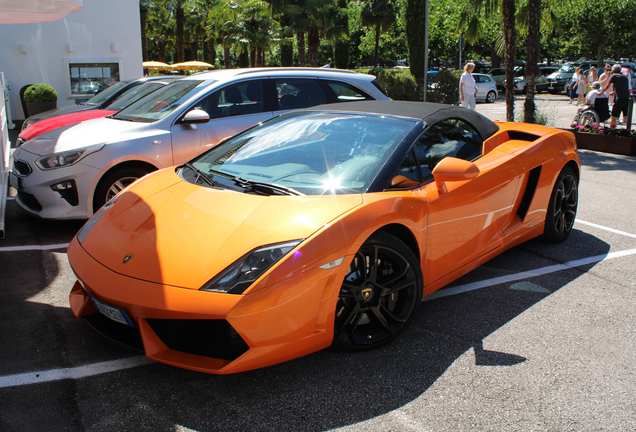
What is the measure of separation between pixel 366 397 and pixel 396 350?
0.49 metres

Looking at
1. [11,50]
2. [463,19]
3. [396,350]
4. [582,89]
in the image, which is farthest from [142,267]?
[582,89]

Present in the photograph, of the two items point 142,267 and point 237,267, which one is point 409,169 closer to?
point 237,267

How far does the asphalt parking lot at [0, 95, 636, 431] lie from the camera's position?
2.30 metres

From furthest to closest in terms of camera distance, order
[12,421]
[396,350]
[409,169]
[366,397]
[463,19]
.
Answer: [463,19] → [409,169] → [396,350] → [366,397] → [12,421]

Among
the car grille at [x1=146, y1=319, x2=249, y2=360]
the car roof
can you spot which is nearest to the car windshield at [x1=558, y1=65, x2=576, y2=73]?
the car roof

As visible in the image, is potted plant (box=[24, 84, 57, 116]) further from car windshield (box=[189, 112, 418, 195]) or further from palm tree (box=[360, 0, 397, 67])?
palm tree (box=[360, 0, 397, 67])

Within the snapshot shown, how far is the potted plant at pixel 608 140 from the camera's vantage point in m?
9.85

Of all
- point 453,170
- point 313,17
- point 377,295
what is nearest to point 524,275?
point 453,170

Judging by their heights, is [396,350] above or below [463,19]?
below

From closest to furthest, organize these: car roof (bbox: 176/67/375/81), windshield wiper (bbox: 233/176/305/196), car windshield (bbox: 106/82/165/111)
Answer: windshield wiper (bbox: 233/176/305/196) → car roof (bbox: 176/67/375/81) → car windshield (bbox: 106/82/165/111)

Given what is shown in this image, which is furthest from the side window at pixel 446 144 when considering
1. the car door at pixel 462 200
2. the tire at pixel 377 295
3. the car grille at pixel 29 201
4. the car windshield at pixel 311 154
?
the car grille at pixel 29 201

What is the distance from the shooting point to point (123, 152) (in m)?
4.93

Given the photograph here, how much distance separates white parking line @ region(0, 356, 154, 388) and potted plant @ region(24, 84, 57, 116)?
13395mm

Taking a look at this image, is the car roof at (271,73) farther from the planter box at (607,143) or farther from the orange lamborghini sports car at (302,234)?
the planter box at (607,143)
